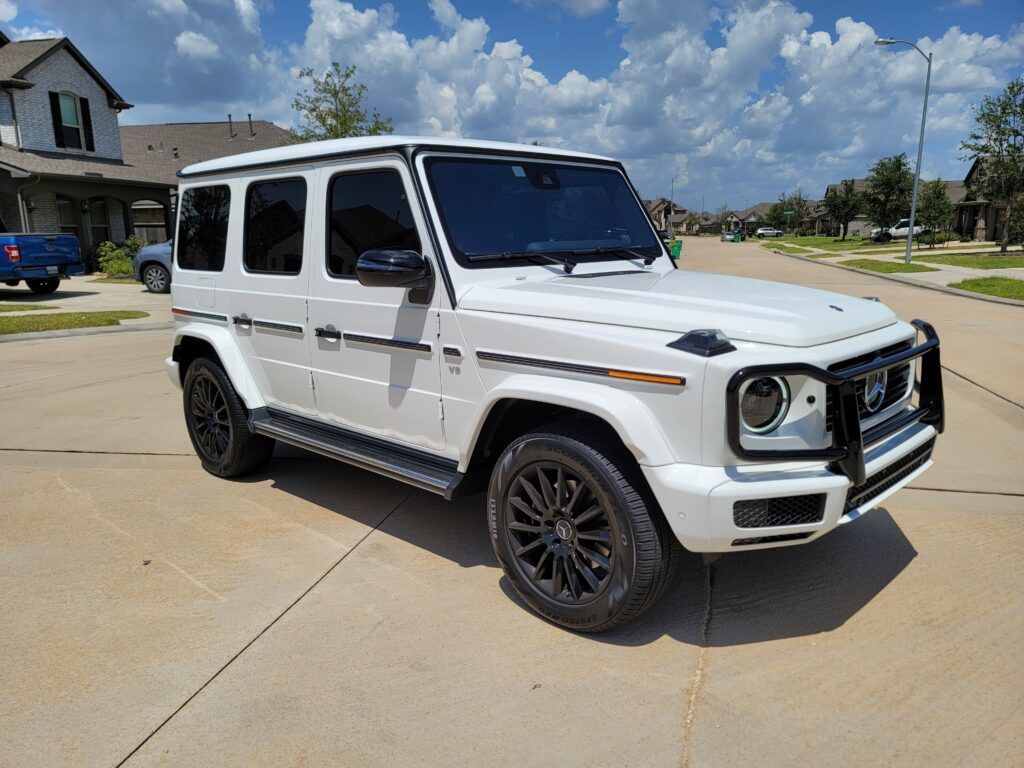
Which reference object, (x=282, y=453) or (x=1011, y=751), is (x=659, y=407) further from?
(x=282, y=453)

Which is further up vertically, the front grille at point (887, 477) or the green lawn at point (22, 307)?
the front grille at point (887, 477)

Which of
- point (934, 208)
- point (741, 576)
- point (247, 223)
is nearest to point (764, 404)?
point (741, 576)

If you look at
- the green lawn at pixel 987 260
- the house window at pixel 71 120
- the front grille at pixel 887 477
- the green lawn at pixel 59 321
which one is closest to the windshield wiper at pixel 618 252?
the front grille at pixel 887 477

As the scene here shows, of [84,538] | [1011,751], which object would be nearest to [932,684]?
[1011,751]

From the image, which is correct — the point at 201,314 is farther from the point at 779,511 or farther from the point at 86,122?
the point at 86,122

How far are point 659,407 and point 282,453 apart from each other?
392cm

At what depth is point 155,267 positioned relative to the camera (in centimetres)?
1933

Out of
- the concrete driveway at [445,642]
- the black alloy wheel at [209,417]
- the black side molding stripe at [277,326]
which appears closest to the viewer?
the concrete driveway at [445,642]

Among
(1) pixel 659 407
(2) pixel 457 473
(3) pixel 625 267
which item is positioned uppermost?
(3) pixel 625 267

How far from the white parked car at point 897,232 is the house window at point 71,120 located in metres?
38.2

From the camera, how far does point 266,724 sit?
2.76 meters

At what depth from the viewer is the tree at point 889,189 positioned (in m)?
48.6

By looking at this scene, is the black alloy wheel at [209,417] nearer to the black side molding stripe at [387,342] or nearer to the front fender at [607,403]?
the black side molding stripe at [387,342]

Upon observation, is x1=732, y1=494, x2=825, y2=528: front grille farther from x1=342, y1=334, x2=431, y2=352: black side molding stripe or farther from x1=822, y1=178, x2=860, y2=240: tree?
x1=822, y1=178, x2=860, y2=240: tree
